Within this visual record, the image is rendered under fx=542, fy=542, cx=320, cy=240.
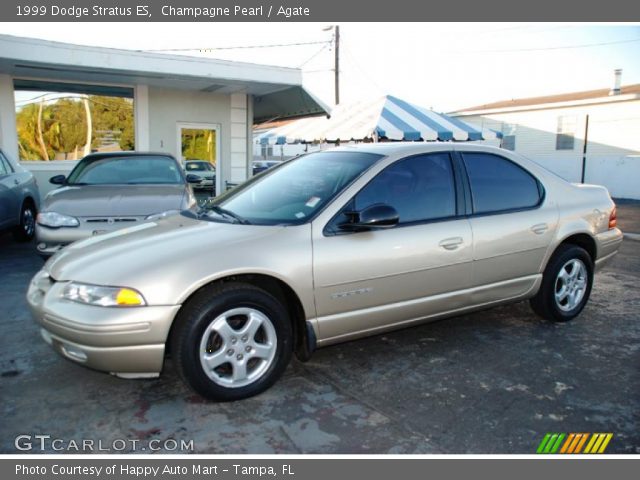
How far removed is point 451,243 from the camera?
3.92m

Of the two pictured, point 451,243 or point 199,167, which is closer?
point 451,243

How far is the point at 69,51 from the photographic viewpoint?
32.7 ft

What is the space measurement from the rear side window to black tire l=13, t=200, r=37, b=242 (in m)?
7.21

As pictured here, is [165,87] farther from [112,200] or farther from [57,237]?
[57,237]

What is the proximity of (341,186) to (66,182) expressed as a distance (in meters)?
5.08

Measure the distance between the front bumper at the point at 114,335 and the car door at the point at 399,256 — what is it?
99 cm

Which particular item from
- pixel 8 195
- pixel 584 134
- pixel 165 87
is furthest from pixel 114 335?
pixel 584 134

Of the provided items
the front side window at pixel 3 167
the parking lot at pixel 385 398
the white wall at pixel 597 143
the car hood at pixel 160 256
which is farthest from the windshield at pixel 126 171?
the white wall at pixel 597 143

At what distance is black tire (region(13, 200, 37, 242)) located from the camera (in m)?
8.54

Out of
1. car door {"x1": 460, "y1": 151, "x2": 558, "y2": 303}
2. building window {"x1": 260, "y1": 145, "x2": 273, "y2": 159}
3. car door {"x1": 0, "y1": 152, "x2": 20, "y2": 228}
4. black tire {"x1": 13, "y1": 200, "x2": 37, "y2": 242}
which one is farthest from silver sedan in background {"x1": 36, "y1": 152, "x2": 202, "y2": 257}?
Result: building window {"x1": 260, "y1": 145, "x2": 273, "y2": 159}

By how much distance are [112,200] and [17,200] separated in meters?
2.91

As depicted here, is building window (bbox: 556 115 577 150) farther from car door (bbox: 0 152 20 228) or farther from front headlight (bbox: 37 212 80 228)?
front headlight (bbox: 37 212 80 228)

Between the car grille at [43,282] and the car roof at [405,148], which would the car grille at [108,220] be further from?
the car roof at [405,148]

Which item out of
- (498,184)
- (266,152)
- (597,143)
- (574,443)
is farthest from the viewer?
(266,152)
